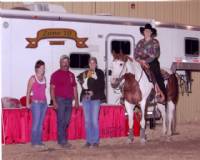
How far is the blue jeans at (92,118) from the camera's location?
Result: 408 inches

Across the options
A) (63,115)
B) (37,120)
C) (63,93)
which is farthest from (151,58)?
(37,120)

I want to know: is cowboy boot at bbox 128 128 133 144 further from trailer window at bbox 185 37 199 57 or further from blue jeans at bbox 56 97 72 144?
trailer window at bbox 185 37 199 57

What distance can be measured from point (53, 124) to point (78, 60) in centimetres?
156

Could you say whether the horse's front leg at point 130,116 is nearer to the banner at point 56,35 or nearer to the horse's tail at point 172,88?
the horse's tail at point 172,88

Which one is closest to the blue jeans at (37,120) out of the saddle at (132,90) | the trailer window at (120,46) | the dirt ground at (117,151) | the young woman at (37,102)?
the young woman at (37,102)

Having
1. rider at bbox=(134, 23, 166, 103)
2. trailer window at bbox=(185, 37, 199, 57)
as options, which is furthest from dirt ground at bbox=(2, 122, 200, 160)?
trailer window at bbox=(185, 37, 199, 57)

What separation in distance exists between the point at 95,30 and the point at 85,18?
0.37 meters

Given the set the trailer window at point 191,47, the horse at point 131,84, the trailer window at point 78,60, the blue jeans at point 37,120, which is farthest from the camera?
the trailer window at point 191,47

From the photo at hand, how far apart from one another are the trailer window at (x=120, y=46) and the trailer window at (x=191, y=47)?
202 cm

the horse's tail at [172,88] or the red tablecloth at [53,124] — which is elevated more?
the horse's tail at [172,88]

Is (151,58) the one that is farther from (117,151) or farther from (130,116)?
(117,151)

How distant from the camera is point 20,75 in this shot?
1109 cm

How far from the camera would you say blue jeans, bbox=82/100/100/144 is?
10367 mm

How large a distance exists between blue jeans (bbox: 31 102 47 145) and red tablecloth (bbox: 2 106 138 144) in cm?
85
